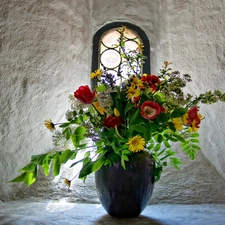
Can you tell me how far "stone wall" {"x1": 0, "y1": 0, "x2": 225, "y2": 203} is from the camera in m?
1.21

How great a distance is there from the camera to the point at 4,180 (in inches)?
48.1

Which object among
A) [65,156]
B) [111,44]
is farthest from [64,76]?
[65,156]

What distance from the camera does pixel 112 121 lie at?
3.29ft

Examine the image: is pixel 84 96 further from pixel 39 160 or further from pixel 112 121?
pixel 39 160

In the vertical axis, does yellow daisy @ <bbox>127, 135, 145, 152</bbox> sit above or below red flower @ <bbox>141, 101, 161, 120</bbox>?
below

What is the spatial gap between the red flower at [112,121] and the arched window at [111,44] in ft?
1.92

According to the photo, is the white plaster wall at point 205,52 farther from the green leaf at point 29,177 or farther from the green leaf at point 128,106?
the green leaf at point 29,177

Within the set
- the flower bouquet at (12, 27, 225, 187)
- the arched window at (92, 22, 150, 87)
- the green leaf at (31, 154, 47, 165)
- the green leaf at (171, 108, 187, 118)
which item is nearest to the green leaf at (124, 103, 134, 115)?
the flower bouquet at (12, 27, 225, 187)

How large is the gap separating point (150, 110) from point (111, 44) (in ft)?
2.34

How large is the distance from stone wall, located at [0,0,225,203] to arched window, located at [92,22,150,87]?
105 millimetres

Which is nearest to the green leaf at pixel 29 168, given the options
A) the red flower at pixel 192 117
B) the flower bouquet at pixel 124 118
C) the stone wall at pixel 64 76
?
the flower bouquet at pixel 124 118

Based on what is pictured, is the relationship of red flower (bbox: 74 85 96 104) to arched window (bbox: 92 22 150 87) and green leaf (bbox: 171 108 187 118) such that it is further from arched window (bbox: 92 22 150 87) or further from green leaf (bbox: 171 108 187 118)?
arched window (bbox: 92 22 150 87)

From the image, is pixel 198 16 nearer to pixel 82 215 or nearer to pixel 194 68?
pixel 194 68

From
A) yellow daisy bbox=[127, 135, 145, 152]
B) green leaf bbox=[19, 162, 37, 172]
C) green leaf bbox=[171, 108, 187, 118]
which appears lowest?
green leaf bbox=[19, 162, 37, 172]
